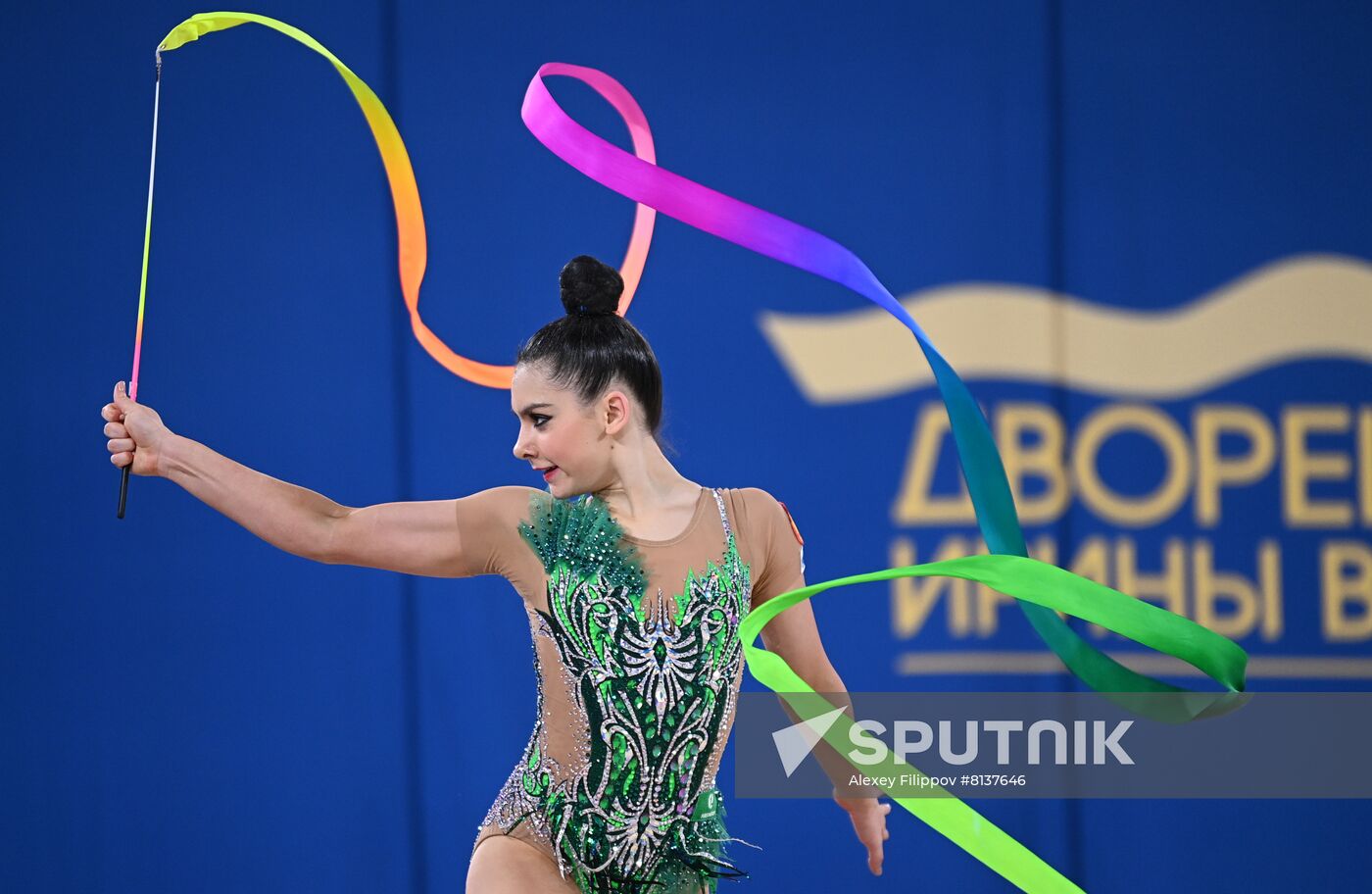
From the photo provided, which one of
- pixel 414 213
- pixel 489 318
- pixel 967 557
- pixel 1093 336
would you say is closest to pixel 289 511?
pixel 414 213

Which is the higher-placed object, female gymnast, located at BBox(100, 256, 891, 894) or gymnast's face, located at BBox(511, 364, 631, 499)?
gymnast's face, located at BBox(511, 364, 631, 499)

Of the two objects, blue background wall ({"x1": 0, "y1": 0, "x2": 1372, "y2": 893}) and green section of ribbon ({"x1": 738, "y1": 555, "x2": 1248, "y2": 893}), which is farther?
blue background wall ({"x1": 0, "y1": 0, "x2": 1372, "y2": 893})

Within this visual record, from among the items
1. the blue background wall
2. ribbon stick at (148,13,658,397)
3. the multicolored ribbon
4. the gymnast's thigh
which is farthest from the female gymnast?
the blue background wall

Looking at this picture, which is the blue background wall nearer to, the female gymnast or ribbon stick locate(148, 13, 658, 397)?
ribbon stick locate(148, 13, 658, 397)

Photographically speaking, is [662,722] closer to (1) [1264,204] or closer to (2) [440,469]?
(2) [440,469]

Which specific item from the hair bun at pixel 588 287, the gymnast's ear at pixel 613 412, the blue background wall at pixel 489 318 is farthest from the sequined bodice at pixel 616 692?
the blue background wall at pixel 489 318

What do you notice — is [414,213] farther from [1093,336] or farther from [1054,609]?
[1093,336]

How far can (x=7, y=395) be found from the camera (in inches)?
140

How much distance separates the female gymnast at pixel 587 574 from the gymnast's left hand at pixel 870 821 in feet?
0.94

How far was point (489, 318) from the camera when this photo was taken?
353cm

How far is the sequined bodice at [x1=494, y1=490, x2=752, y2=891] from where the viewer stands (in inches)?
79.0

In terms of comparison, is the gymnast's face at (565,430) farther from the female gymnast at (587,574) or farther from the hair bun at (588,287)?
the hair bun at (588,287)

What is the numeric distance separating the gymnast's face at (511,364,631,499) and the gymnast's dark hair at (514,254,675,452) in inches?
0.7

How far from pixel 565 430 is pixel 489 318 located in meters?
1.55
